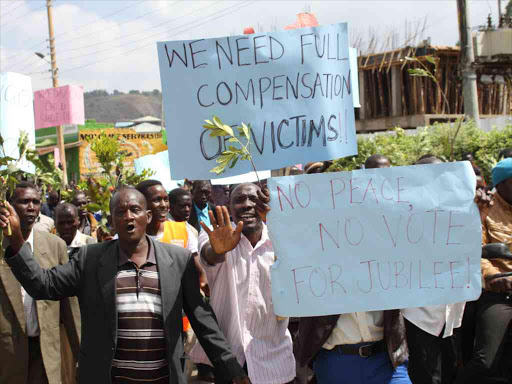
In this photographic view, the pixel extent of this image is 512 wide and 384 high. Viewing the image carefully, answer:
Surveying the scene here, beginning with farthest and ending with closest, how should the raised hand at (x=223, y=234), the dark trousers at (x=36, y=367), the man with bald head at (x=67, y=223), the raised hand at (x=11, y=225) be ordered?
the man with bald head at (x=67, y=223), the dark trousers at (x=36, y=367), the raised hand at (x=223, y=234), the raised hand at (x=11, y=225)

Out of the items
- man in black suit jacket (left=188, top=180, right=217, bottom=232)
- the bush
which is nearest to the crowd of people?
man in black suit jacket (left=188, top=180, right=217, bottom=232)

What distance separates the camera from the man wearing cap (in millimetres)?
4324

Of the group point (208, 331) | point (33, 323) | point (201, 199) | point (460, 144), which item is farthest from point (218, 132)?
point (460, 144)

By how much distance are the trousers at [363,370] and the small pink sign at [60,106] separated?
445 inches

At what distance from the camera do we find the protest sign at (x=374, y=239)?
348cm

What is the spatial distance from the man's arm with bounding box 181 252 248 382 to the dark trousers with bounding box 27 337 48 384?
155 centimetres

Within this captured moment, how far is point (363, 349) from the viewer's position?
146 inches

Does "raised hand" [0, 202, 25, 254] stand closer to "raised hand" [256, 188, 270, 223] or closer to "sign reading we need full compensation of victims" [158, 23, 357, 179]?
"sign reading we need full compensation of victims" [158, 23, 357, 179]

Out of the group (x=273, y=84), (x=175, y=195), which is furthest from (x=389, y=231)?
(x=175, y=195)

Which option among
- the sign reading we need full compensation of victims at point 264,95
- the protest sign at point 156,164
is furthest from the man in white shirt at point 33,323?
the protest sign at point 156,164

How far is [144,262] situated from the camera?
142 inches

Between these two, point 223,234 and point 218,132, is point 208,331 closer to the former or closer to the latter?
point 223,234

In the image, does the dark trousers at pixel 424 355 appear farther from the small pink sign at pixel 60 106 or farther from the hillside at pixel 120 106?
the hillside at pixel 120 106

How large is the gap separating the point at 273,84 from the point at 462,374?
2361mm
